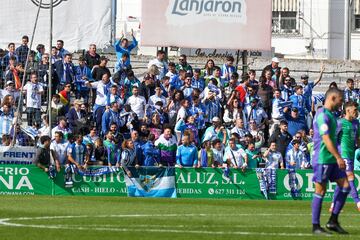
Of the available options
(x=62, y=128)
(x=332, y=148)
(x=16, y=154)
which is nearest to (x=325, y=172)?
(x=332, y=148)

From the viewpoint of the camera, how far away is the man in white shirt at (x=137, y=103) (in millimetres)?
31750

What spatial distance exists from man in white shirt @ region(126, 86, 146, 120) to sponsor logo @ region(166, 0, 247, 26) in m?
4.96

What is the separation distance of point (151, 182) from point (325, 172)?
13.2 m

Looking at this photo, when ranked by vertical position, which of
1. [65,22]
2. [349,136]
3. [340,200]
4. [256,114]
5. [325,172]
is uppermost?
[65,22]

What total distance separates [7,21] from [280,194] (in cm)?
1054

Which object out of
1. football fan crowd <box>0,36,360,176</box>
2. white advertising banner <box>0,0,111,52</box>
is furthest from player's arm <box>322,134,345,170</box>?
white advertising banner <box>0,0,111,52</box>

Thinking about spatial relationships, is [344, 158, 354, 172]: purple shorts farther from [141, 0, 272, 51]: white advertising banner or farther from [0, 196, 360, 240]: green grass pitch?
[141, 0, 272, 51]: white advertising banner

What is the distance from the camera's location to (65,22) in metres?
35.4

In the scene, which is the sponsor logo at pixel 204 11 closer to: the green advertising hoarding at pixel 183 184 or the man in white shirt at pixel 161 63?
the man in white shirt at pixel 161 63

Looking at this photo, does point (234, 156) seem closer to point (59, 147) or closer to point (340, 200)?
point (59, 147)

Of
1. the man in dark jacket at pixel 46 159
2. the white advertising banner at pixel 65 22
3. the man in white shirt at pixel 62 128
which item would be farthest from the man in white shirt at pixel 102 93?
the white advertising banner at pixel 65 22

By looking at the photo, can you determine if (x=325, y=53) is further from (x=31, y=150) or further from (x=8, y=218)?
(x=8, y=218)

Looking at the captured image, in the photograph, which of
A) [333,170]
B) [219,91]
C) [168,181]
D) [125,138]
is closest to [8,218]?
[333,170]

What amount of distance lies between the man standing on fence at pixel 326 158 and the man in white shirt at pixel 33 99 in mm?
16135
